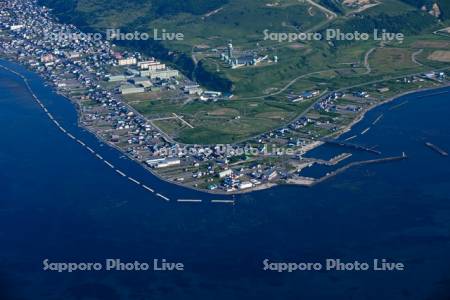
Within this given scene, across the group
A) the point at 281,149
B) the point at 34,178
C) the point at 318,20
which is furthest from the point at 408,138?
the point at 318,20

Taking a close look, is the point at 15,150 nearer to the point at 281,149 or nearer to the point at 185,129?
the point at 185,129

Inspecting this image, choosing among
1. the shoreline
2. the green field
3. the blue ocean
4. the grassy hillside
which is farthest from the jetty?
the grassy hillside

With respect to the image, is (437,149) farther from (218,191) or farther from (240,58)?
(240,58)

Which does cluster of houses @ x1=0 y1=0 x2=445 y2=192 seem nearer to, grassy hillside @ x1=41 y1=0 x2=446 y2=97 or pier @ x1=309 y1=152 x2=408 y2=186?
grassy hillside @ x1=41 y1=0 x2=446 y2=97

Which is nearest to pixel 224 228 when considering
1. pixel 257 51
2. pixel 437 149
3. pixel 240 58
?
pixel 437 149

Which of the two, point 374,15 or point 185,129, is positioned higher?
point 374,15

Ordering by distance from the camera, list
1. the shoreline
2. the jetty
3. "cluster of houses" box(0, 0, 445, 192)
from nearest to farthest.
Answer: the shoreline → "cluster of houses" box(0, 0, 445, 192) → the jetty

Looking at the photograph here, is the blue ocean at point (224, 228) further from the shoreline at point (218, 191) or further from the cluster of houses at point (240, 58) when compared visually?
the cluster of houses at point (240, 58)

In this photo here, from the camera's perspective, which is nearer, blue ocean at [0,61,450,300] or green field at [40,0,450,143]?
blue ocean at [0,61,450,300]
